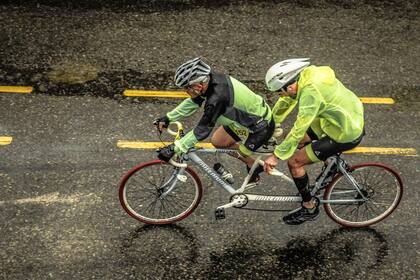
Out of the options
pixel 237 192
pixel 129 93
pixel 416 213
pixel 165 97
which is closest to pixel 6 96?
pixel 129 93

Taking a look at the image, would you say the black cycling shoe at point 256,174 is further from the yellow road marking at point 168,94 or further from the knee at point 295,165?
the yellow road marking at point 168,94

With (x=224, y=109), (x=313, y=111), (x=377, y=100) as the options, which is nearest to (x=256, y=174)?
(x=224, y=109)

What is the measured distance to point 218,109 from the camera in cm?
589

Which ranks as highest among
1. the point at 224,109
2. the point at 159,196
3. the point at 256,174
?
the point at 224,109

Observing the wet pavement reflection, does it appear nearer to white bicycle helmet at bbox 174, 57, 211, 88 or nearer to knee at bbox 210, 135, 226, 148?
knee at bbox 210, 135, 226, 148

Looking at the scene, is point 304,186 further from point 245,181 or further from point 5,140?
point 5,140

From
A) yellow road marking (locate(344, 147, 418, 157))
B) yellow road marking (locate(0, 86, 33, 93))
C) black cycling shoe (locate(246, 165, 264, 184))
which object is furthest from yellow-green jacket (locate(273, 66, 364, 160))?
yellow road marking (locate(0, 86, 33, 93))

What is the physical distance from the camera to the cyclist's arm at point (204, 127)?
5859 mm

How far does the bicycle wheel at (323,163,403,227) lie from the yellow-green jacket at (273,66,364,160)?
662 millimetres

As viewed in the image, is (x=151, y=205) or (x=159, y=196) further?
(x=151, y=205)

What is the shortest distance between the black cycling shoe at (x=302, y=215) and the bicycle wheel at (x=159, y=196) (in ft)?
3.65

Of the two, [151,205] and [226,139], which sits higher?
Result: [226,139]

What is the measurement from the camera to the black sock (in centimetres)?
638

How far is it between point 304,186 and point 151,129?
9.07 ft
